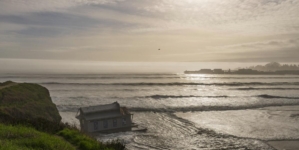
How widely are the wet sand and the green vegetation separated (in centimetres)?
1373

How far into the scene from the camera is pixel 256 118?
3100 cm

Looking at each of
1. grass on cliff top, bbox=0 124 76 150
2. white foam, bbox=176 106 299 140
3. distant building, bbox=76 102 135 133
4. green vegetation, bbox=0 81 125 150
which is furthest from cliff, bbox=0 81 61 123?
white foam, bbox=176 106 299 140

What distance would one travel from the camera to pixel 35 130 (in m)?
10.6

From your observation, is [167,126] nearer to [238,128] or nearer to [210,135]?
[210,135]

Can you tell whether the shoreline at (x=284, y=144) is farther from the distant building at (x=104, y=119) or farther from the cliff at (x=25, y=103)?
the cliff at (x=25, y=103)

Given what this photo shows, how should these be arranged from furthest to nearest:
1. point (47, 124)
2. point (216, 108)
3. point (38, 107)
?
point (216, 108) → point (38, 107) → point (47, 124)

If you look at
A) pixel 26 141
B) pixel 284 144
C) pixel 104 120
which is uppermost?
pixel 26 141

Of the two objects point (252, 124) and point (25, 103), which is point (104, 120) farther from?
point (252, 124)

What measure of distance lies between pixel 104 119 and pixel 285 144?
15.6 meters

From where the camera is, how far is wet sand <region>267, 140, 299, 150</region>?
62.8 feet

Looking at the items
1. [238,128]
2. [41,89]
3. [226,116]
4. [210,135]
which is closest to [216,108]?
[226,116]

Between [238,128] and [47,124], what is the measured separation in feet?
64.8

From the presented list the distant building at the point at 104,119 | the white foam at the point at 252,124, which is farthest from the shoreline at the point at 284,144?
the distant building at the point at 104,119

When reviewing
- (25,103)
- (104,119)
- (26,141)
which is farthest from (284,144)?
(25,103)
